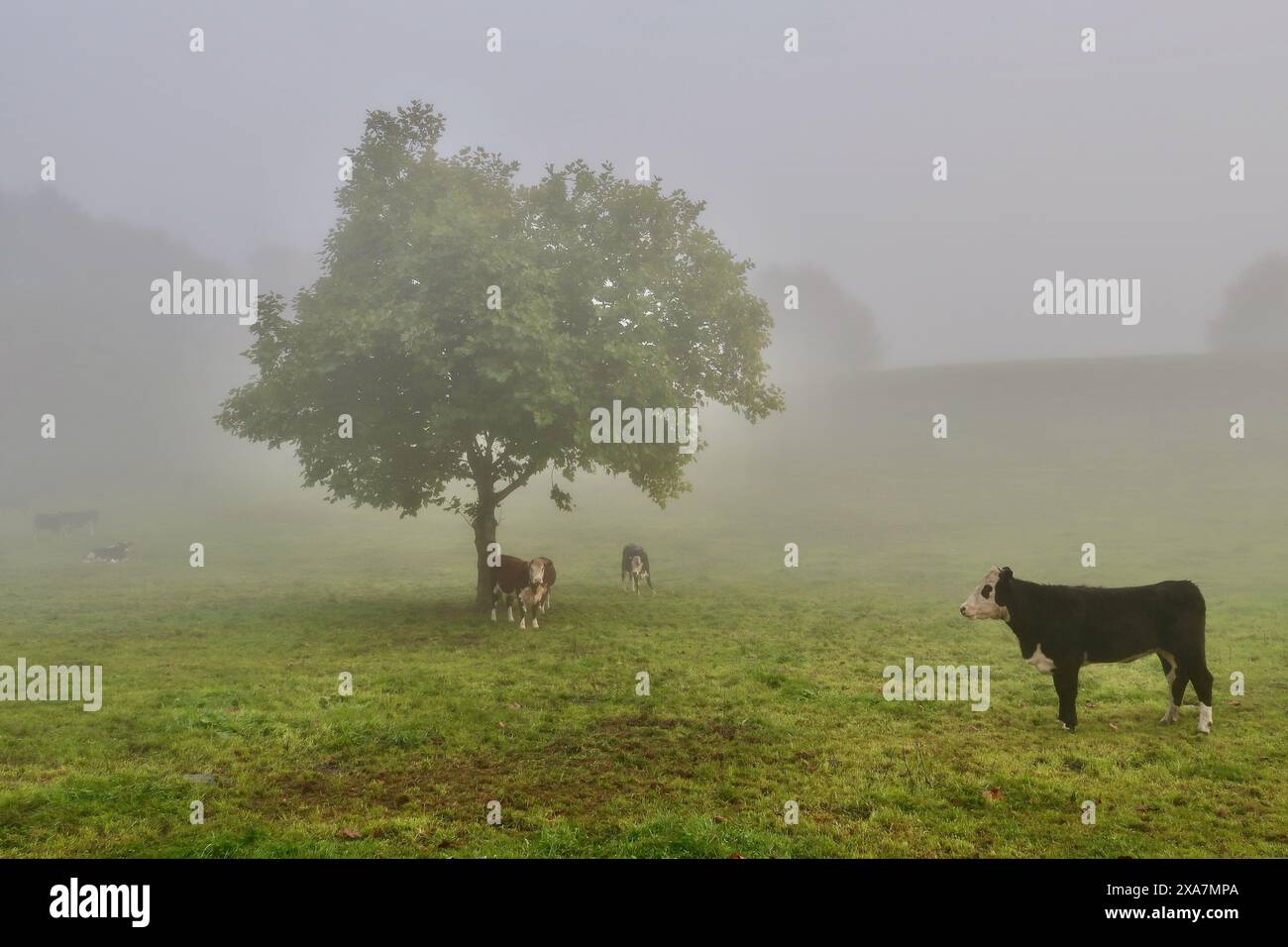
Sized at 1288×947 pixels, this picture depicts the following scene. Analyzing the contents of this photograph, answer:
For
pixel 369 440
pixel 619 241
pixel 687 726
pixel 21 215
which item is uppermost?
pixel 21 215

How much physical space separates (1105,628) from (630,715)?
760 cm

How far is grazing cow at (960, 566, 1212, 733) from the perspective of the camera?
11.9 metres

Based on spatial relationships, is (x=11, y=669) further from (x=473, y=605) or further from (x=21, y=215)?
(x=21, y=215)

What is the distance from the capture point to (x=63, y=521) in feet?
173

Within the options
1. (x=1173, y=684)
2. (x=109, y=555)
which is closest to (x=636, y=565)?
(x=1173, y=684)

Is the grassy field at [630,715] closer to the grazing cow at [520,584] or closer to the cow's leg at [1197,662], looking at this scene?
the cow's leg at [1197,662]

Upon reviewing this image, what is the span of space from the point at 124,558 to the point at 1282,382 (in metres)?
100

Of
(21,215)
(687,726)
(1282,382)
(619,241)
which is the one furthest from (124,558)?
(21,215)

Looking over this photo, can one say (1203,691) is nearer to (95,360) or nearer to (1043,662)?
(1043,662)

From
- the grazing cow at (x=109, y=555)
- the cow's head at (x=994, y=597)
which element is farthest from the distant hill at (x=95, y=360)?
the cow's head at (x=994, y=597)

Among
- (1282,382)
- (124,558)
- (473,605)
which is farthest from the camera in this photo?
(1282,382)

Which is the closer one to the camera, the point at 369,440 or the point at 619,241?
the point at 369,440

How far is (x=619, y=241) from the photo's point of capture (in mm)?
25969

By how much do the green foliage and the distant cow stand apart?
37.8 m
